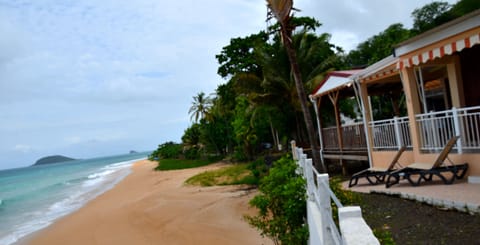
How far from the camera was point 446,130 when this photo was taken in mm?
8250

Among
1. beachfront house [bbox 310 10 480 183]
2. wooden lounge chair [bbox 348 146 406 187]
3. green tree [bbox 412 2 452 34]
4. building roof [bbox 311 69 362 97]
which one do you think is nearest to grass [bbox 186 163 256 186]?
building roof [bbox 311 69 362 97]

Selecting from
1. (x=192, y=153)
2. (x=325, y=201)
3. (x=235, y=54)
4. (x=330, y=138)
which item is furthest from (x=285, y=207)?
(x=192, y=153)

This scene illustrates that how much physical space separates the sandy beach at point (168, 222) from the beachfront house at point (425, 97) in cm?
421

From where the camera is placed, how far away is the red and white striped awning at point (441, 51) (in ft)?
19.8

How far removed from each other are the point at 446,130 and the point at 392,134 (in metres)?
1.69

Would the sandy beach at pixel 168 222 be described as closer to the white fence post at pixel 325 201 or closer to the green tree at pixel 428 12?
the white fence post at pixel 325 201

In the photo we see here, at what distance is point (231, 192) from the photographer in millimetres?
15672

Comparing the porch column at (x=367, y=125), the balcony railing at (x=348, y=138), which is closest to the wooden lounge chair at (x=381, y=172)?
the porch column at (x=367, y=125)

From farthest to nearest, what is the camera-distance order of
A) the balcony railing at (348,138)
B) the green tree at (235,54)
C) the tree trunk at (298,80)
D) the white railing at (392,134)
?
the green tree at (235,54), the balcony railing at (348,138), the tree trunk at (298,80), the white railing at (392,134)

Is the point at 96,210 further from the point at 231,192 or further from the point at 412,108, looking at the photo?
the point at 412,108

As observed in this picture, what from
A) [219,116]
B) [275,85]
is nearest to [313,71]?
[275,85]

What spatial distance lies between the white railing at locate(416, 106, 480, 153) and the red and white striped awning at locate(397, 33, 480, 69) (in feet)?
4.08

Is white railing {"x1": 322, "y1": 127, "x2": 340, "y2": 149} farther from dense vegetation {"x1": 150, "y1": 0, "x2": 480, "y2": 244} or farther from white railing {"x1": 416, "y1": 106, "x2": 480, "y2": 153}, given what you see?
white railing {"x1": 416, "y1": 106, "x2": 480, "y2": 153}

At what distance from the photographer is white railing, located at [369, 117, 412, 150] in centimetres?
939
